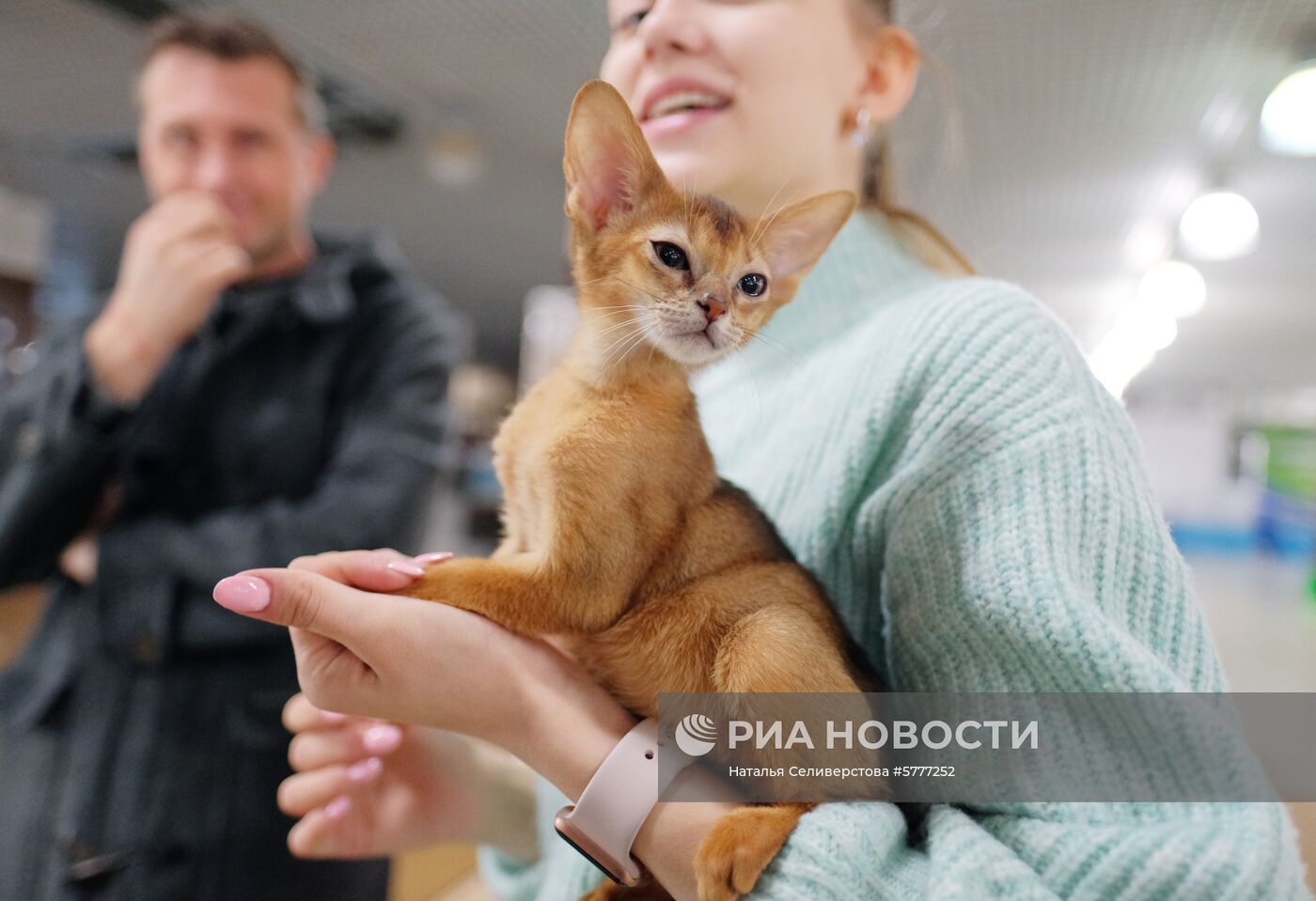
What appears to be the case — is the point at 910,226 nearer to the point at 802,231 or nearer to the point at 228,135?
the point at 802,231

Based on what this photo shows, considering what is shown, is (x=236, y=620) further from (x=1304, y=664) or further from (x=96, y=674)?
(x=1304, y=664)

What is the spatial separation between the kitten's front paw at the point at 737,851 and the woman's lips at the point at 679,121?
0.51 m

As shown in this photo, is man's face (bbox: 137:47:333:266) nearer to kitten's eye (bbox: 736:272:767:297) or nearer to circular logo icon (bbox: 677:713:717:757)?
kitten's eye (bbox: 736:272:767:297)

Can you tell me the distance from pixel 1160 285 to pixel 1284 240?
0.82 meters

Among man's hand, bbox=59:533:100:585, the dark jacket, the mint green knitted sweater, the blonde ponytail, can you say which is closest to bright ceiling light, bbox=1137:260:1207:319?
the blonde ponytail

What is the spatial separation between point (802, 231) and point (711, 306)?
0.09m

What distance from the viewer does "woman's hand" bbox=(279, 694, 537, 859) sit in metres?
0.76

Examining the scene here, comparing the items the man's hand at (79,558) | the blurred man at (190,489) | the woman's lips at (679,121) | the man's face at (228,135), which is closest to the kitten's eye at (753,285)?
the woman's lips at (679,121)

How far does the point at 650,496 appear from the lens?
623 millimetres

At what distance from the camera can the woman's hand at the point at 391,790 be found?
0.76 m

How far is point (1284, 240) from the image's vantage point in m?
1.84

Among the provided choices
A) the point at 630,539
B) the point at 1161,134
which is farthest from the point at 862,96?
the point at 1161,134

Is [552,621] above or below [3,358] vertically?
below

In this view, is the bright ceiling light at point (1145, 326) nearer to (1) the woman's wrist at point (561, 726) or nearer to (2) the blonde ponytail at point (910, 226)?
(2) the blonde ponytail at point (910, 226)
